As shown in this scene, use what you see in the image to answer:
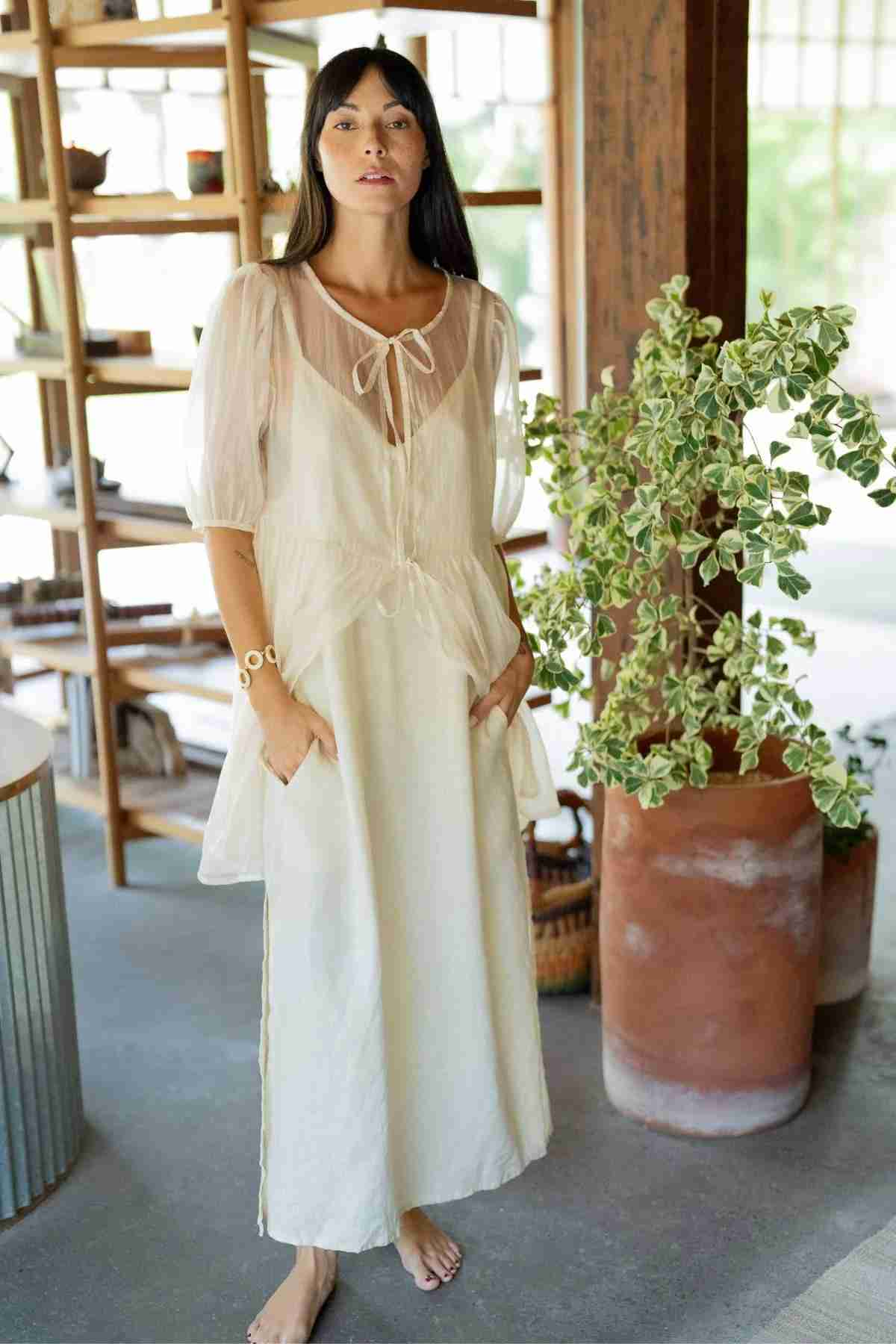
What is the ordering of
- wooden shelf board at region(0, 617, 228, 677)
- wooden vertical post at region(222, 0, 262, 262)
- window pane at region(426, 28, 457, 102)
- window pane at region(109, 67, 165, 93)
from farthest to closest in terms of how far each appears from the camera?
window pane at region(426, 28, 457, 102)
window pane at region(109, 67, 165, 93)
wooden shelf board at region(0, 617, 228, 677)
wooden vertical post at region(222, 0, 262, 262)

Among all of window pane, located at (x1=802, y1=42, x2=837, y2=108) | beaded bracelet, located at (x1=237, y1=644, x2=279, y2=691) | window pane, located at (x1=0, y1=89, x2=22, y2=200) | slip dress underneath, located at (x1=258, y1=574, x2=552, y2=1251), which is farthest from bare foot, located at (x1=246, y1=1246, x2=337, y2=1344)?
window pane, located at (x1=802, y1=42, x2=837, y2=108)

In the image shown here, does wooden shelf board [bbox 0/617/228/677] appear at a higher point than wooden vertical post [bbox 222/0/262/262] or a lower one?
lower

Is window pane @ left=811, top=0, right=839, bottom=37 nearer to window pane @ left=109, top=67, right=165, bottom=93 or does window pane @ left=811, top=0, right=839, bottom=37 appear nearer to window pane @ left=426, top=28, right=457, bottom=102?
window pane @ left=426, top=28, right=457, bottom=102

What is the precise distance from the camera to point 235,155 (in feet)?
11.3

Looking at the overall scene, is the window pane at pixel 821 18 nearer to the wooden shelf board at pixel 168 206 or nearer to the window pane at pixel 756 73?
the window pane at pixel 756 73

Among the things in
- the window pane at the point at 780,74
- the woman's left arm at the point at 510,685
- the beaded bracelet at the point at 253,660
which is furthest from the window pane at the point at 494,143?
the beaded bracelet at the point at 253,660

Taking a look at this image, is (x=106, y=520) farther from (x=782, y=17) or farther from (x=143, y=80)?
(x=782, y=17)

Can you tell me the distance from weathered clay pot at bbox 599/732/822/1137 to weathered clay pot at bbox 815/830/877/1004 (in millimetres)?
460

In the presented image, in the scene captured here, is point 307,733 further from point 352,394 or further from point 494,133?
point 494,133

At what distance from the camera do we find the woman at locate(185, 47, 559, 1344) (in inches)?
79.4

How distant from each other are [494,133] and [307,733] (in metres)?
6.98

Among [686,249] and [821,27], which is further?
[821,27]

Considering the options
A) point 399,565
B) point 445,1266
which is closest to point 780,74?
point 399,565

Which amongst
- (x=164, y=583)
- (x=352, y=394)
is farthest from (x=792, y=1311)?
(x=164, y=583)
